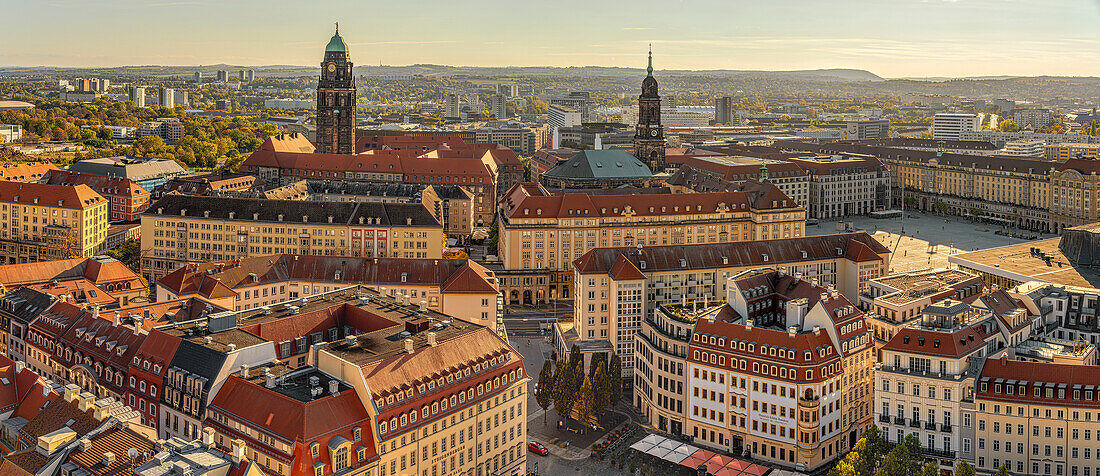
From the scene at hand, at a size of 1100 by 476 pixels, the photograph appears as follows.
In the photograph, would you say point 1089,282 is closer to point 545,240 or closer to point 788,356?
point 788,356

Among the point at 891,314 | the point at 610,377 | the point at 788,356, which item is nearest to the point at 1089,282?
the point at 891,314

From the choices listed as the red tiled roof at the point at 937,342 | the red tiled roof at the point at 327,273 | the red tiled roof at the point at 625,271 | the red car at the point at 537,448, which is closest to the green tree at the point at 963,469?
the red tiled roof at the point at 937,342

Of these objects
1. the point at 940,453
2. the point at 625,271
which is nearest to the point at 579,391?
the point at 625,271

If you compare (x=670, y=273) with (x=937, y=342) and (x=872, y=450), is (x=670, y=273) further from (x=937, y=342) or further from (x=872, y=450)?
(x=872, y=450)

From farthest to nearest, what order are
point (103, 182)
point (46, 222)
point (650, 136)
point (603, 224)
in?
point (650, 136), point (103, 182), point (46, 222), point (603, 224)

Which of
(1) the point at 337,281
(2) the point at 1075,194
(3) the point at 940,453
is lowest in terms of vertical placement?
(3) the point at 940,453

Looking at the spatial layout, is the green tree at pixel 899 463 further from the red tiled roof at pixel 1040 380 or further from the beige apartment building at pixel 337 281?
the beige apartment building at pixel 337 281

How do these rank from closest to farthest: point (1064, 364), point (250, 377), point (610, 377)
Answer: point (250, 377) → point (1064, 364) → point (610, 377)
